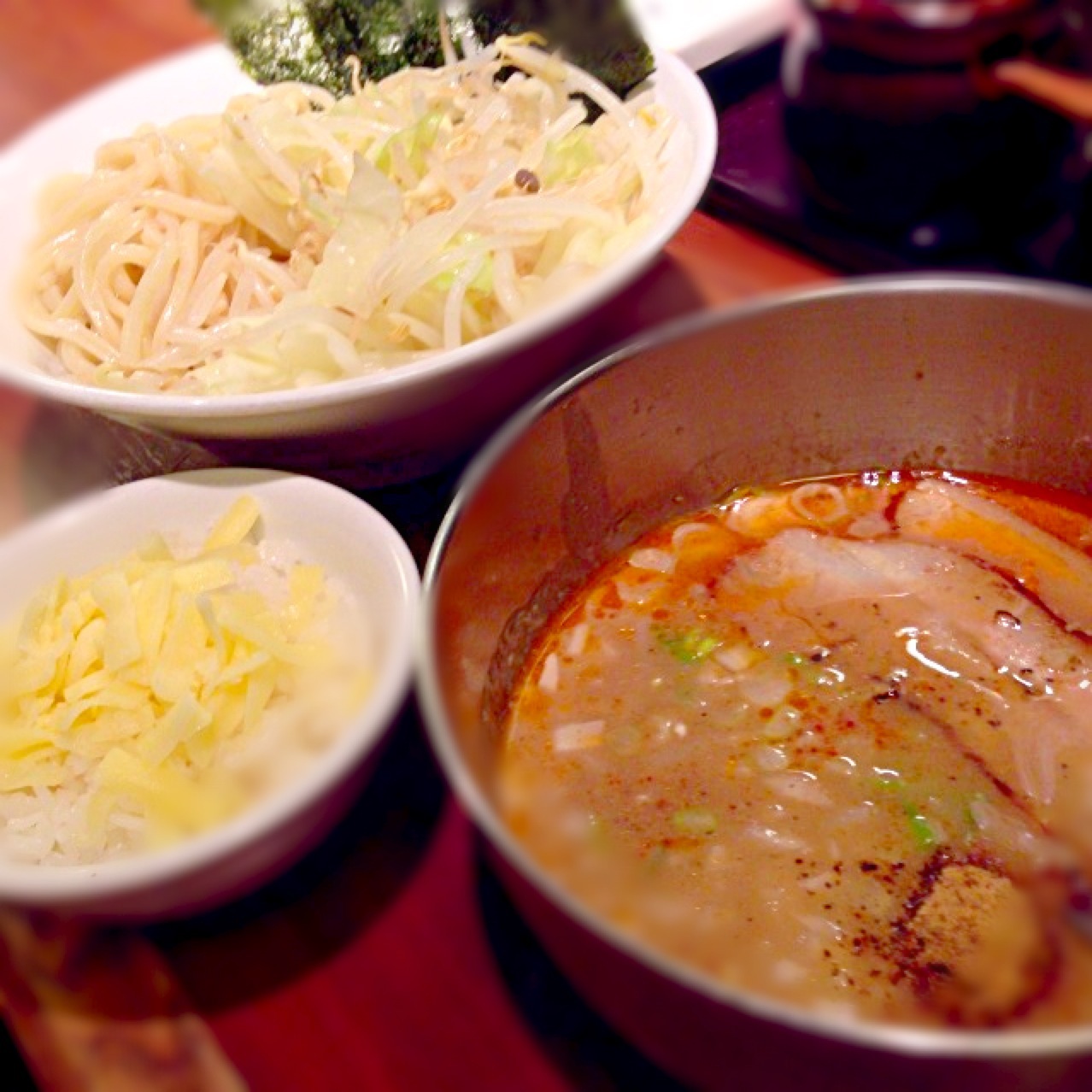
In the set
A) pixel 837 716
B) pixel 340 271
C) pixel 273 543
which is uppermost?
pixel 340 271

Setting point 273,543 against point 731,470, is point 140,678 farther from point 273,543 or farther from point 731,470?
point 731,470

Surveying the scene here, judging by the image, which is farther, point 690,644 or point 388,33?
point 388,33

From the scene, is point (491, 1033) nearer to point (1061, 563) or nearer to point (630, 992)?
point (630, 992)

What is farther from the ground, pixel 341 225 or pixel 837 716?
pixel 341 225

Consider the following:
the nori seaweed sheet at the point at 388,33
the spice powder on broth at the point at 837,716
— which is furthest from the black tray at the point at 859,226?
the spice powder on broth at the point at 837,716

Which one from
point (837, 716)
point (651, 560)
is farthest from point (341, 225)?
point (837, 716)

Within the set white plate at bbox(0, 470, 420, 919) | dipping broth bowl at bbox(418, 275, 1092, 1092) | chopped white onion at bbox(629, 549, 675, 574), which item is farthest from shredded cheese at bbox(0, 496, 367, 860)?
chopped white onion at bbox(629, 549, 675, 574)

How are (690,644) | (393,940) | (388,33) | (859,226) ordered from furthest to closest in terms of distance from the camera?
(388,33) < (690,644) < (393,940) < (859,226)
